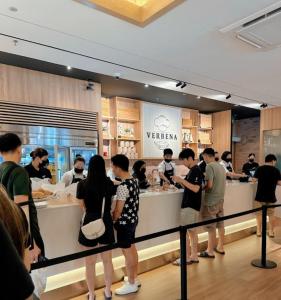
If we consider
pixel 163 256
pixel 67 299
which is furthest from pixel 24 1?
pixel 163 256

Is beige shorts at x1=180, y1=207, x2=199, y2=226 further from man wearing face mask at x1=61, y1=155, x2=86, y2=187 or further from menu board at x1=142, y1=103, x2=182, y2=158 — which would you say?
menu board at x1=142, y1=103, x2=182, y2=158

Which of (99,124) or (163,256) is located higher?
(99,124)

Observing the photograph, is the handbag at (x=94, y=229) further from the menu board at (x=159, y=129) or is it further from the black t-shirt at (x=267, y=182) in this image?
the menu board at (x=159, y=129)

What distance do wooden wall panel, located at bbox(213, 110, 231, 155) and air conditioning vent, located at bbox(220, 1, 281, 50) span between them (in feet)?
17.6

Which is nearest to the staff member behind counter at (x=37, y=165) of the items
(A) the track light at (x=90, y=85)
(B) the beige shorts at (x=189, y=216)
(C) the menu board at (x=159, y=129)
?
(A) the track light at (x=90, y=85)

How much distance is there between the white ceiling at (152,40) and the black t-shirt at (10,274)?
222cm

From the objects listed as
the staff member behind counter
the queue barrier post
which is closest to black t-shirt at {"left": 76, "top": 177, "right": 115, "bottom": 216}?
the queue barrier post

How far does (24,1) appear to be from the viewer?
7.34 ft

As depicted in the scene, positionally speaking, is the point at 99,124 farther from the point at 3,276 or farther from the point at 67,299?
the point at 3,276

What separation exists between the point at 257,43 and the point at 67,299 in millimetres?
3356

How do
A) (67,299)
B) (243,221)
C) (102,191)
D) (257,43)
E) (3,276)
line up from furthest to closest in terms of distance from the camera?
1. (243,221)
2. (257,43)
3. (67,299)
4. (102,191)
5. (3,276)

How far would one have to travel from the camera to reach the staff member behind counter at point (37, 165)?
3537 mm

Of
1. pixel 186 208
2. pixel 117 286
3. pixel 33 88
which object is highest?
pixel 33 88

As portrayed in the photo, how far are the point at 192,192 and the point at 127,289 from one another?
136 centimetres
